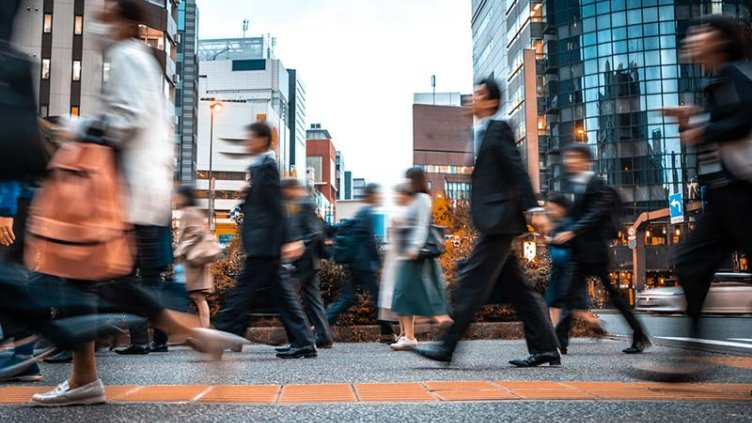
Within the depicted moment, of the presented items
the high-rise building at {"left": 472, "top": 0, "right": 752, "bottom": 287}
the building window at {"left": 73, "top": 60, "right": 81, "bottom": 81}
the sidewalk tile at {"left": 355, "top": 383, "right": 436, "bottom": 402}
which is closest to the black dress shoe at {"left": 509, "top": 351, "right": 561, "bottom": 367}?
the sidewalk tile at {"left": 355, "top": 383, "right": 436, "bottom": 402}

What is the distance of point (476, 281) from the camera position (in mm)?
5035

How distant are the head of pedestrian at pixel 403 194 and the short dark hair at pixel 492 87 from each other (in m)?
2.54

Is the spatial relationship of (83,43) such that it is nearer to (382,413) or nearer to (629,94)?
(629,94)

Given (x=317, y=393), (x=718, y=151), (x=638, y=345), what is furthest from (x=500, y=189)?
(x=638, y=345)

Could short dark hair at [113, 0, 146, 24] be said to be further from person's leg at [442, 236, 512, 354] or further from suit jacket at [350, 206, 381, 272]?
suit jacket at [350, 206, 381, 272]

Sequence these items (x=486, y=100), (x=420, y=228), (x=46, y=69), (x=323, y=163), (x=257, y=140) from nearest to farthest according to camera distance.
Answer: (x=486, y=100) < (x=257, y=140) < (x=420, y=228) < (x=46, y=69) < (x=323, y=163)

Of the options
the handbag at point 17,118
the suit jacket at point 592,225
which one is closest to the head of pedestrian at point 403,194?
the suit jacket at point 592,225

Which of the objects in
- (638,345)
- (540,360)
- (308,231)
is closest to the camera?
(540,360)

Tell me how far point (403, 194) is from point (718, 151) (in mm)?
4518

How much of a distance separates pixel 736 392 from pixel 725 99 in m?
1.61

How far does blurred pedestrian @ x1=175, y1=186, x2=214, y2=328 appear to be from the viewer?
8.11 m

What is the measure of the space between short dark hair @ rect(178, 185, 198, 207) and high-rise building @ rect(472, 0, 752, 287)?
2298 inches

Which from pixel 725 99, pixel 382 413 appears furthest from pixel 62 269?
pixel 725 99

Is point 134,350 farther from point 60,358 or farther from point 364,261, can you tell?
point 364,261
